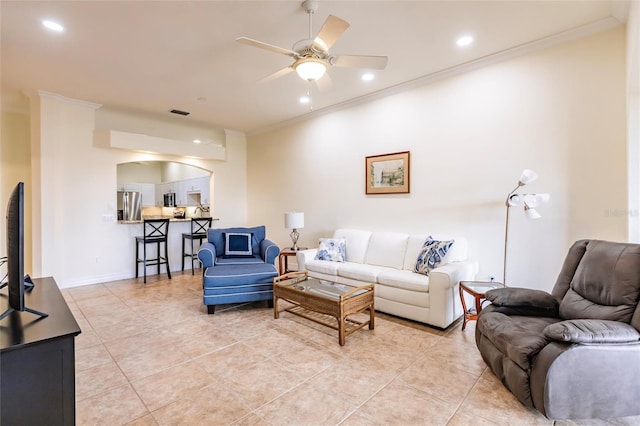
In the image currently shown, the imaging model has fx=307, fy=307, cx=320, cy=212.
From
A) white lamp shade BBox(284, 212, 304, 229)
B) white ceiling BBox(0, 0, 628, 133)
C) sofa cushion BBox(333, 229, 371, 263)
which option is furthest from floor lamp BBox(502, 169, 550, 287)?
white lamp shade BBox(284, 212, 304, 229)

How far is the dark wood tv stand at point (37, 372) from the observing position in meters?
1.13

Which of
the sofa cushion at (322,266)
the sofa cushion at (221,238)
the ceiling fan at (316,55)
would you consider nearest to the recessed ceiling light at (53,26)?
the ceiling fan at (316,55)

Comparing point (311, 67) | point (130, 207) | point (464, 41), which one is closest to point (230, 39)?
Answer: point (311, 67)

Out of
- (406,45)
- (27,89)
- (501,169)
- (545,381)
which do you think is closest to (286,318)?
(545,381)

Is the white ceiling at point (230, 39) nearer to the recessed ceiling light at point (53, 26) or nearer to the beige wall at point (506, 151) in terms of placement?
the recessed ceiling light at point (53, 26)

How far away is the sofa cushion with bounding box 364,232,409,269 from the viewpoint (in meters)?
4.07

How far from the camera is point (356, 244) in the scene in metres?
4.59

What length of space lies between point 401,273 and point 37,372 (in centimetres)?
320

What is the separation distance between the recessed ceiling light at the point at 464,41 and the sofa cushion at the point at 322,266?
2955 millimetres

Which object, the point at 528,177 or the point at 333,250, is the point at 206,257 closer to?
the point at 333,250

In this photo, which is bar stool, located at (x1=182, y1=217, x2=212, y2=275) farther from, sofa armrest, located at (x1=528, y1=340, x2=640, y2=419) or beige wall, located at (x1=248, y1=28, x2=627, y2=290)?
sofa armrest, located at (x1=528, y1=340, x2=640, y2=419)

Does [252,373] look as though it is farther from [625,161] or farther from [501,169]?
[625,161]

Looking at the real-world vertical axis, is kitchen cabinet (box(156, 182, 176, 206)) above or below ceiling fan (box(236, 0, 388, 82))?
below

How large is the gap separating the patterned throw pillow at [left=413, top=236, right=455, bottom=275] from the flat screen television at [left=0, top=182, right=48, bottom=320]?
3258mm
